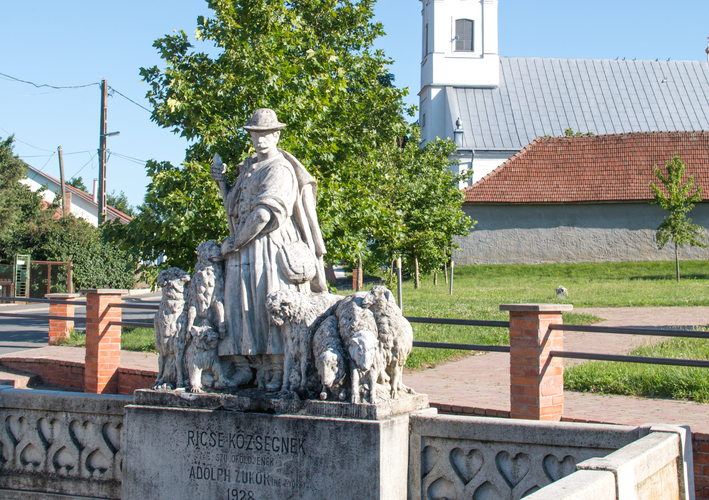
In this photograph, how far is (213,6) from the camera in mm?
12938

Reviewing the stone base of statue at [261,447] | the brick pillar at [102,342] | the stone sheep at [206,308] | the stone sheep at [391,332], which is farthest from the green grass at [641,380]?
the brick pillar at [102,342]

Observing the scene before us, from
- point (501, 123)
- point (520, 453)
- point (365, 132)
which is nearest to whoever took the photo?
point (520, 453)

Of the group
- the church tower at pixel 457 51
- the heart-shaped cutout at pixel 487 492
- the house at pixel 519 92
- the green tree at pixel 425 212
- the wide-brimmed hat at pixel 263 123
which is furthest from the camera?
the church tower at pixel 457 51

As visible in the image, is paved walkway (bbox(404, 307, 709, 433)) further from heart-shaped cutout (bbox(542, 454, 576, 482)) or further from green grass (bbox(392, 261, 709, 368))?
heart-shaped cutout (bbox(542, 454, 576, 482))

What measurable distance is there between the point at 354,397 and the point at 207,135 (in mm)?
7734

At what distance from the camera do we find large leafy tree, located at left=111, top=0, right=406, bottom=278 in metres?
11.4

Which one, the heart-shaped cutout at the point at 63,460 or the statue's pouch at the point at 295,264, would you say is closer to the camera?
the statue's pouch at the point at 295,264

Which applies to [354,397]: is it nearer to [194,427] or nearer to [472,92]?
[194,427]

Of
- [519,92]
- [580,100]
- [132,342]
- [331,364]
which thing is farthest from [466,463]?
[580,100]

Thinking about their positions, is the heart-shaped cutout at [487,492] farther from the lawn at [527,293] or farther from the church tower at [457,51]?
the church tower at [457,51]

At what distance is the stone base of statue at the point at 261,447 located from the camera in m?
4.45

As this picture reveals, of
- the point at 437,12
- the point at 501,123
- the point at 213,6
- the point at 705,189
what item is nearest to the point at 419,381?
the point at 213,6

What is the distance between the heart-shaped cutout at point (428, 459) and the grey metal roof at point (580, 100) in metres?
40.6

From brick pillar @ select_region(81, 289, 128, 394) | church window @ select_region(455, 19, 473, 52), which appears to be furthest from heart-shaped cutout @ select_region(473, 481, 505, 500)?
church window @ select_region(455, 19, 473, 52)
